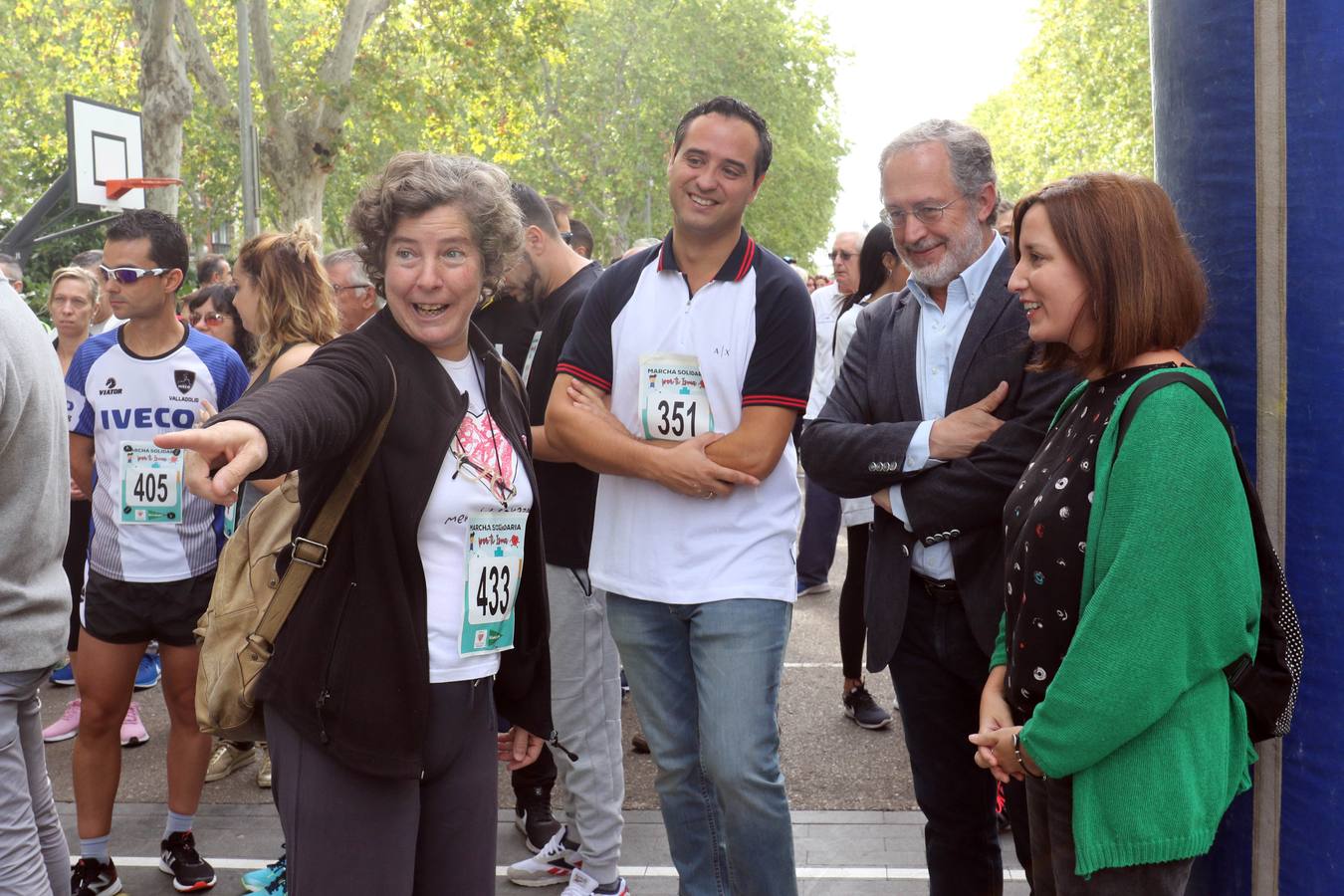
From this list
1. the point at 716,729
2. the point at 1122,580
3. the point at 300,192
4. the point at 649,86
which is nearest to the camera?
the point at 1122,580

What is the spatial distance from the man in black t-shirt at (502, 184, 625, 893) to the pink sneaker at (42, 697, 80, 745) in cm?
258

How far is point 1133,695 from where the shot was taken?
80.2 inches

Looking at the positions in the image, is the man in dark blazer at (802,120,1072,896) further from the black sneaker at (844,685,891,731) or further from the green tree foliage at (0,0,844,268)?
the green tree foliage at (0,0,844,268)

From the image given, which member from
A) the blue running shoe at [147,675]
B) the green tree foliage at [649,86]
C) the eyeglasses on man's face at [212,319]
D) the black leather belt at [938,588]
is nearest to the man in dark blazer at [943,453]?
the black leather belt at [938,588]

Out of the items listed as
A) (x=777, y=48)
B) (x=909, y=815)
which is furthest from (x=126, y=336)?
(x=777, y=48)

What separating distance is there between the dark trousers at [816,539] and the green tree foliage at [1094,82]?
61.7 ft

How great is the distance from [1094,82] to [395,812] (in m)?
29.4

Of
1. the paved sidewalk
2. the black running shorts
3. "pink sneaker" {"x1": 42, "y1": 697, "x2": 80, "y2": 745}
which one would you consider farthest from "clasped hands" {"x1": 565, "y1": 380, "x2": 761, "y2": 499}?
"pink sneaker" {"x1": 42, "y1": 697, "x2": 80, "y2": 745}

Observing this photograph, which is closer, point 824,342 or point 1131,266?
point 1131,266

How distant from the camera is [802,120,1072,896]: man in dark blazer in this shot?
9.46 ft

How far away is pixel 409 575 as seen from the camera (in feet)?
7.80

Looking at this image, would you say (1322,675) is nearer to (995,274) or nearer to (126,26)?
(995,274)

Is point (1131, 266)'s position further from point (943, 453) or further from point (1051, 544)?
point (943, 453)

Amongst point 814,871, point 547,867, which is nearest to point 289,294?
point 547,867
